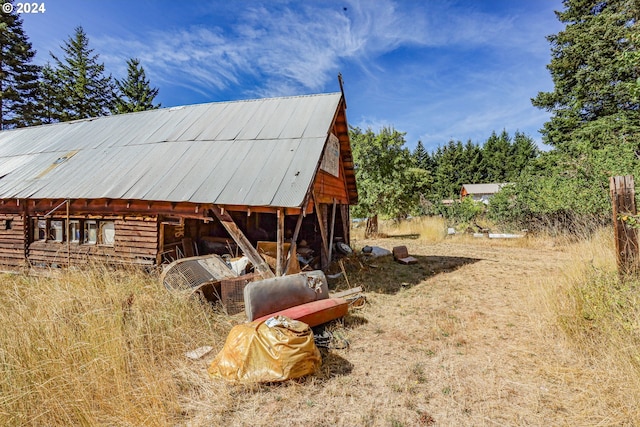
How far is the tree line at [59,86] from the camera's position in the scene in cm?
2311

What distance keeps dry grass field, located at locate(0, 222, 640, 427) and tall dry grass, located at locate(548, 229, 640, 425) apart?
2 centimetres

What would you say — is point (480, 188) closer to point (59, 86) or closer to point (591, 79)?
point (591, 79)

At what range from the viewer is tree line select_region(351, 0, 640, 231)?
12.4m

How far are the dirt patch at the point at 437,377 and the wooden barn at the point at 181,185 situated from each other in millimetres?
3024

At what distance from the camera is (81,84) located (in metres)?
29.0

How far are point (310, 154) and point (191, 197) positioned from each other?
9.89 feet

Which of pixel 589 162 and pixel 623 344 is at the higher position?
pixel 589 162

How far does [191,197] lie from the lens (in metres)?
7.18

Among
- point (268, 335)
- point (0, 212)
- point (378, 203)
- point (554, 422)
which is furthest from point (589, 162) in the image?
point (0, 212)

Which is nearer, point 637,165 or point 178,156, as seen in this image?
point 178,156

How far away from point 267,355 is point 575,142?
18.5m

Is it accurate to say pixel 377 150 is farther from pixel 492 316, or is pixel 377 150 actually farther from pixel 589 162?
pixel 492 316

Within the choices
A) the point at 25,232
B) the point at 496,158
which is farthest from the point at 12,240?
the point at 496,158

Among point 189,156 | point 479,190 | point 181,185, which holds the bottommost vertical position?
point 181,185
